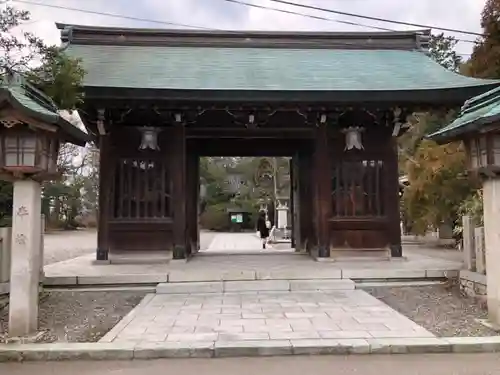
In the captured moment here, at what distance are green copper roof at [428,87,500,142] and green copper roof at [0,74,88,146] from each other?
4.57m

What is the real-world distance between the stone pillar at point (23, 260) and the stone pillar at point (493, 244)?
521 centimetres

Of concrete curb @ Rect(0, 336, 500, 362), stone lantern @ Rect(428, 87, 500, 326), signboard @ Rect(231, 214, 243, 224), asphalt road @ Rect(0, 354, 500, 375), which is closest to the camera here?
asphalt road @ Rect(0, 354, 500, 375)

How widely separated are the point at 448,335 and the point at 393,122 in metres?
5.67

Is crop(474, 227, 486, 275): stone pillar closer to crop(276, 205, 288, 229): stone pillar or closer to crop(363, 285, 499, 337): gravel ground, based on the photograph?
crop(363, 285, 499, 337): gravel ground

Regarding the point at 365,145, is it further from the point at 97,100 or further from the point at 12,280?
the point at 12,280

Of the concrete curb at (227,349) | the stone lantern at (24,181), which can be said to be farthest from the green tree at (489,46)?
the stone lantern at (24,181)

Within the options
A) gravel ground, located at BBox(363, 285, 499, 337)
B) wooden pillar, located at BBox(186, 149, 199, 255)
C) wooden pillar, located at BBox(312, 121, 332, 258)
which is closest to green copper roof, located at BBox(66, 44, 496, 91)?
wooden pillar, located at BBox(312, 121, 332, 258)

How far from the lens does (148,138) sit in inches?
378

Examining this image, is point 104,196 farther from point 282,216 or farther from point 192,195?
point 282,216

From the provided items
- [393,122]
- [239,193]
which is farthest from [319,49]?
[239,193]

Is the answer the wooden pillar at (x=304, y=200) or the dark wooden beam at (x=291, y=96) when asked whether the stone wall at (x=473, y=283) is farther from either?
the wooden pillar at (x=304, y=200)

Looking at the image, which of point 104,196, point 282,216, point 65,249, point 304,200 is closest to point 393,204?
point 304,200

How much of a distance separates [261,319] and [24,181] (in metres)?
3.18

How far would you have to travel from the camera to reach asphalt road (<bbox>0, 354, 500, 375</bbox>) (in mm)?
4074
